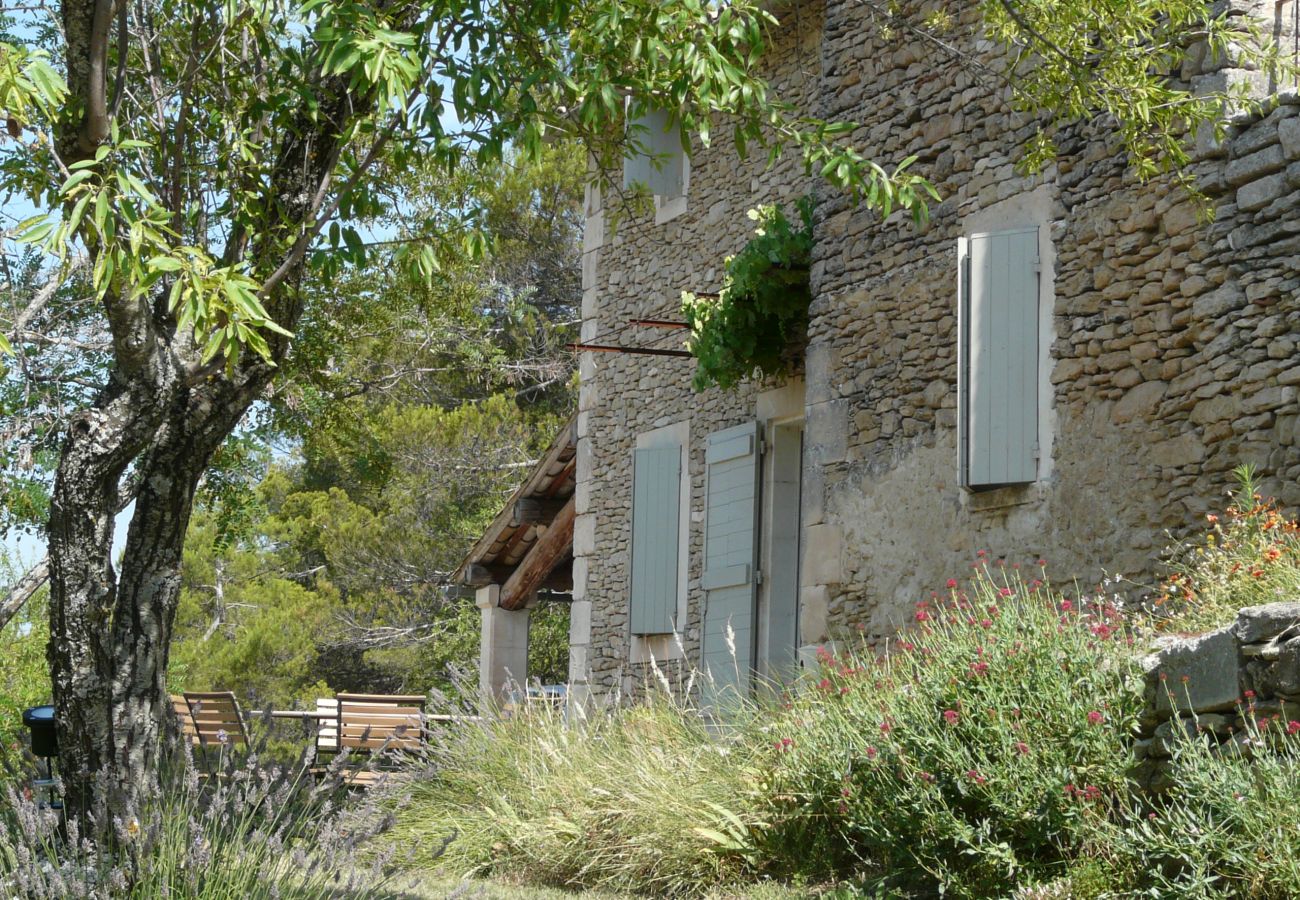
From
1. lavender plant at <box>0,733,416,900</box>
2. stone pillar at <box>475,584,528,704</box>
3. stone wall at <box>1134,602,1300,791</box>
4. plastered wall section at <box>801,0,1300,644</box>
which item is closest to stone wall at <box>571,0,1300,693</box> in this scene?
plastered wall section at <box>801,0,1300,644</box>

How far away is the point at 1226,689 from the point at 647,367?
694cm

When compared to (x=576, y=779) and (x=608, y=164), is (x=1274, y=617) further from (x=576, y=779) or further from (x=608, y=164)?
(x=576, y=779)

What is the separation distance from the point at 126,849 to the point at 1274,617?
3498 millimetres

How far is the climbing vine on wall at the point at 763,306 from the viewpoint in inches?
353

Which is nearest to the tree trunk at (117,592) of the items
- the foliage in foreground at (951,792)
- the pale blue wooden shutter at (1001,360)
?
the foliage in foreground at (951,792)

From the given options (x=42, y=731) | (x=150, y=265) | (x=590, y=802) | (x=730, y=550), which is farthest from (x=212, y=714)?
(x=150, y=265)

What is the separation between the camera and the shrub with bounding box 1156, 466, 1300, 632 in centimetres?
515

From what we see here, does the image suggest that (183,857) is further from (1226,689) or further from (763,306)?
(763,306)

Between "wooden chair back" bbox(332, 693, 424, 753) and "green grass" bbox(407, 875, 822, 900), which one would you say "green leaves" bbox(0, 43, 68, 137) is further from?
"wooden chair back" bbox(332, 693, 424, 753)

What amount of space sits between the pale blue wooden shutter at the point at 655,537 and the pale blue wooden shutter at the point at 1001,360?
340 cm

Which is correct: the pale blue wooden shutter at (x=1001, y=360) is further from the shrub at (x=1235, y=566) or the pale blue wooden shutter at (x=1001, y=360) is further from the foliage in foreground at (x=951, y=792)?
the shrub at (x=1235, y=566)

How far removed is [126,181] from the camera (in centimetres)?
384

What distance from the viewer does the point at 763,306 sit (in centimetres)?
896

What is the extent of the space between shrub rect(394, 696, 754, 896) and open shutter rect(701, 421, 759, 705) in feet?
3.99
